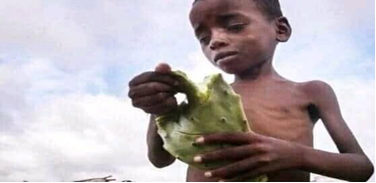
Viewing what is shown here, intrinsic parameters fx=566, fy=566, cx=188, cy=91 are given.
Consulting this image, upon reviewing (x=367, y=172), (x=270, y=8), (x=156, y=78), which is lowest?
(x=367, y=172)

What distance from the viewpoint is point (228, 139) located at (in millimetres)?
844

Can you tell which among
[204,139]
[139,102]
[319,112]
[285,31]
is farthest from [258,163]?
[285,31]

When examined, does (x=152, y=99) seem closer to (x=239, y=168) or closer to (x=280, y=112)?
(x=239, y=168)

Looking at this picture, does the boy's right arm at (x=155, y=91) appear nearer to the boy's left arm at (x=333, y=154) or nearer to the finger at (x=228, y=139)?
the finger at (x=228, y=139)

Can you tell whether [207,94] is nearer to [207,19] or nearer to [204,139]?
[204,139]

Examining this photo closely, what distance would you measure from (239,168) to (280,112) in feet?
0.78

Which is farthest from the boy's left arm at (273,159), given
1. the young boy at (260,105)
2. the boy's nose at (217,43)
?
the boy's nose at (217,43)

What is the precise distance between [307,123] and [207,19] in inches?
10.5

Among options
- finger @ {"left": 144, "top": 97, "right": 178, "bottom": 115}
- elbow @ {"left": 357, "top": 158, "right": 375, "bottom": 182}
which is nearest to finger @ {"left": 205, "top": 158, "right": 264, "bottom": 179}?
finger @ {"left": 144, "top": 97, "right": 178, "bottom": 115}

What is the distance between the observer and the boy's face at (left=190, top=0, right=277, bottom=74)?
1007mm

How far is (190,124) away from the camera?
859mm

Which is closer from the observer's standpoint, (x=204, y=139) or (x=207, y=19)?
(x=204, y=139)

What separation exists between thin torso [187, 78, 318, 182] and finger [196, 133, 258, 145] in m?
0.11

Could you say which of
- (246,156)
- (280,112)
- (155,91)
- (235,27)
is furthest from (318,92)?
(155,91)
